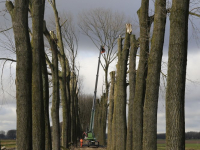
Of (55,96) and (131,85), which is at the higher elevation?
(131,85)

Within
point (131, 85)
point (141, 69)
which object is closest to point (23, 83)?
point (141, 69)

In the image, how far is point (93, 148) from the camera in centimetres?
3622

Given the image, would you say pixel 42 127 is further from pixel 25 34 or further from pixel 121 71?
pixel 121 71

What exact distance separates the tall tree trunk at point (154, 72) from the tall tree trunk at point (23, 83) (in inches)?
159

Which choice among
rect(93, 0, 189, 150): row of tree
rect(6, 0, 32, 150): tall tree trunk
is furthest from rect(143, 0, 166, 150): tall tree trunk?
rect(6, 0, 32, 150): tall tree trunk

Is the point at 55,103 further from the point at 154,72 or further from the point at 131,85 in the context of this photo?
the point at 154,72

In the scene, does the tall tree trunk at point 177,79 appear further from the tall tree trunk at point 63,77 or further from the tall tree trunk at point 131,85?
the tall tree trunk at point 63,77

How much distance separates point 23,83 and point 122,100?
10.1m

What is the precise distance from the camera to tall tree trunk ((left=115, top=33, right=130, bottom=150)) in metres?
21.0

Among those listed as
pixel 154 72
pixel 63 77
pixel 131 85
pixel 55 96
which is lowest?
pixel 55 96

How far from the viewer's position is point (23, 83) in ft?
40.2

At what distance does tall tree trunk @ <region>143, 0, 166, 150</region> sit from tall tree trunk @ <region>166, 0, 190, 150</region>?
127 inches

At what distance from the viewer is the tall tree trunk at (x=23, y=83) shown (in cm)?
1220

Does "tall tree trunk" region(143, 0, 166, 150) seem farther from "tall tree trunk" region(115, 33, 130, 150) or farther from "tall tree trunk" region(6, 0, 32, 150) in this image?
"tall tree trunk" region(115, 33, 130, 150)
